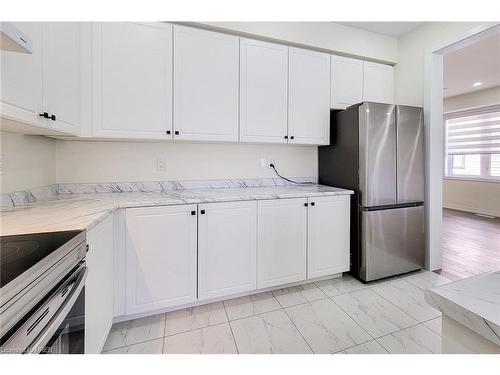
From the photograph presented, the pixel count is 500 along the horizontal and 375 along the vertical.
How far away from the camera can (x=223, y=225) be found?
1911mm

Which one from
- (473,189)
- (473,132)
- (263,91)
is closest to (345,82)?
(263,91)

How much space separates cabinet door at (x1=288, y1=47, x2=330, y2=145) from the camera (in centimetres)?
244

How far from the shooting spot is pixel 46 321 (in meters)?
0.72

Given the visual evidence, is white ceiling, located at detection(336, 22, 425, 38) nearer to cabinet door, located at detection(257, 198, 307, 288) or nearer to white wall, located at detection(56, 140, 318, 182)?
white wall, located at detection(56, 140, 318, 182)

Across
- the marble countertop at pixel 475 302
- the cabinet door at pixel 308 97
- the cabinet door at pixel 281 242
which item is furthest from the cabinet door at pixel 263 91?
the marble countertop at pixel 475 302

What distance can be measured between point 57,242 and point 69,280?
0.15 meters

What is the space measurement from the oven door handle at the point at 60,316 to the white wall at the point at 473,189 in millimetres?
6977

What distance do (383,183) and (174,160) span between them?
2.05 metres

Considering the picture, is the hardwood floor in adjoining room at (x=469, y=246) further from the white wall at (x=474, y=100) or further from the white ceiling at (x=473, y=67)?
the white ceiling at (x=473, y=67)

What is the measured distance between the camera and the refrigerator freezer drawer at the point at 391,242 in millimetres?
2307
